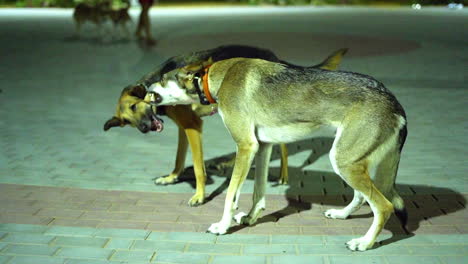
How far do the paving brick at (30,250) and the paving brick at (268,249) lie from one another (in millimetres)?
1506

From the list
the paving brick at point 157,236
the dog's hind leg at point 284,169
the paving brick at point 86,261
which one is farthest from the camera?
the dog's hind leg at point 284,169

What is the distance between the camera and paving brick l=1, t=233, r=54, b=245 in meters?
4.36

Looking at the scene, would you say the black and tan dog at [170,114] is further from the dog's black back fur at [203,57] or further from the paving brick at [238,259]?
the paving brick at [238,259]

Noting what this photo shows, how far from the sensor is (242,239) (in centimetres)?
442

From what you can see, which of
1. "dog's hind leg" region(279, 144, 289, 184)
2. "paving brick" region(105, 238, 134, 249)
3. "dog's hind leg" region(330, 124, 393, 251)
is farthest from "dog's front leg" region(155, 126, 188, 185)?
"dog's hind leg" region(330, 124, 393, 251)

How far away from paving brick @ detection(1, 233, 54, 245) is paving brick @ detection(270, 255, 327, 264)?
1.85 metres

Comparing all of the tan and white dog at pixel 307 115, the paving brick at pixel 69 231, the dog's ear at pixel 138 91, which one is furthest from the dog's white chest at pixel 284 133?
the paving brick at pixel 69 231

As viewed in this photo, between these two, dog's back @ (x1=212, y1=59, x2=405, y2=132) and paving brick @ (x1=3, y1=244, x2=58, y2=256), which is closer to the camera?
dog's back @ (x1=212, y1=59, x2=405, y2=132)

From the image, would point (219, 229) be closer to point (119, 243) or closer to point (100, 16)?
point (119, 243)

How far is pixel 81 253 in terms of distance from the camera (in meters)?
4.16

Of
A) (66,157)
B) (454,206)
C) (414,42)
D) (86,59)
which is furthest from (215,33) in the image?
(454,206)

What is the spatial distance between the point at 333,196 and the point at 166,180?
5.87ft

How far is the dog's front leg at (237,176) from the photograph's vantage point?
4.38 m

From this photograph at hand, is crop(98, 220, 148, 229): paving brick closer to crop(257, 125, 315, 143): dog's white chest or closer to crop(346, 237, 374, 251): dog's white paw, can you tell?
crop(257, 125, 315, 143): dog's white chest
